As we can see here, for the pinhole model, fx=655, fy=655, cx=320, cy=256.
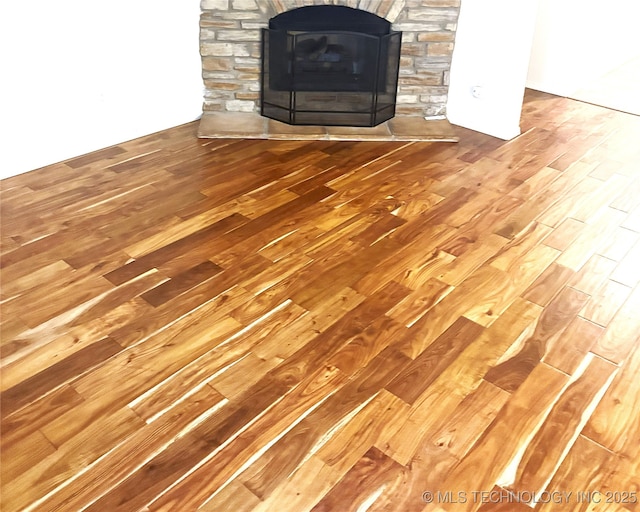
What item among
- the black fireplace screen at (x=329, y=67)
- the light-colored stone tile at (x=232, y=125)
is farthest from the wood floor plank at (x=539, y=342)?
the light-colored stone tile at (x=232, y=125)

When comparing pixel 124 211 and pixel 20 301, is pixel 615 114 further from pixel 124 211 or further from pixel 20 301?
pixel 20 301

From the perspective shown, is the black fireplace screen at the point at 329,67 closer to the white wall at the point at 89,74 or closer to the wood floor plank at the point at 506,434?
the white wall at the point at 89,74

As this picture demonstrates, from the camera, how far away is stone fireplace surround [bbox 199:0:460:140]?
11.6 ft

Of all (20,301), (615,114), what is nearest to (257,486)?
(20,301)

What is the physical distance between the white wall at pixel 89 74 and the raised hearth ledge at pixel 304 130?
22cm

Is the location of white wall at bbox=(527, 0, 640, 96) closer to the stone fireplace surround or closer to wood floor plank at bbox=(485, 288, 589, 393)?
the stone fireplace surround

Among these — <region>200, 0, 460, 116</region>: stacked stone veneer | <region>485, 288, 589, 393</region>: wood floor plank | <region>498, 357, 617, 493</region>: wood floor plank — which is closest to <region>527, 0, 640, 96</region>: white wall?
<region>200, 0, 460, 116</region>: stacked stone veneer

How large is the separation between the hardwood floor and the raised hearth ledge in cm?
24

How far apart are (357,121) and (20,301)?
210 cm

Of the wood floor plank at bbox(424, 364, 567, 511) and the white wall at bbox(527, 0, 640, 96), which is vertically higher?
the white wall at bbox(527, 0, 640, 96)

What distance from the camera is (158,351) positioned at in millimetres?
2031

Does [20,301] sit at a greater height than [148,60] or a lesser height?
lesser

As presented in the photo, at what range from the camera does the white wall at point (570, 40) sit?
4246mm

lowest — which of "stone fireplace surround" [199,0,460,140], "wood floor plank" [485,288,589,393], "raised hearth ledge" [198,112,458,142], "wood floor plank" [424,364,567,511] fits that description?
"wood floor plank" [424,364,567,511]
